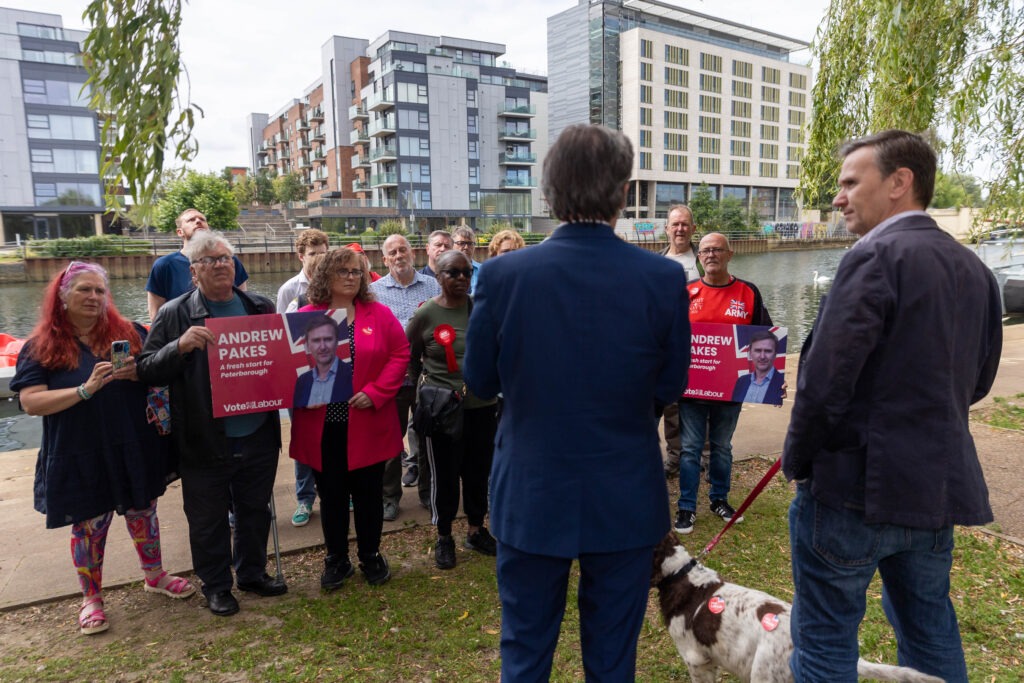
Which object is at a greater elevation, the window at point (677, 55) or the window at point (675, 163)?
the window at point (677, 55)

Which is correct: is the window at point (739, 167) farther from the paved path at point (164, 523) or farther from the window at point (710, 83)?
the paved path at point (164, 523)

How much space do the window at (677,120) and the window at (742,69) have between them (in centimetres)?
982

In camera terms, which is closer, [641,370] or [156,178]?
[641,370]

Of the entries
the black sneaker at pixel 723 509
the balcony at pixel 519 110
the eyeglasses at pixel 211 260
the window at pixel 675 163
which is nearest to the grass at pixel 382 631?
the black sneaker at pixel 723 509

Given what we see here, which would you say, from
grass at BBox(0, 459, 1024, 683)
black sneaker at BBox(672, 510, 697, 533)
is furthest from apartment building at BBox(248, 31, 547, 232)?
grass at BBox(0, 459, 1024, 683)

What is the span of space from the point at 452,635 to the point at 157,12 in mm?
3253

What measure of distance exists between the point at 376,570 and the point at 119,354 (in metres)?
1.96

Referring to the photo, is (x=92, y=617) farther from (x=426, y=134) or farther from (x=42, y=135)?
(x=426, y=134)

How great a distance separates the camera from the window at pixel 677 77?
235 ft

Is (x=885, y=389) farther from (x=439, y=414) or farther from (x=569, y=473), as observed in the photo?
(x=439, y=414)

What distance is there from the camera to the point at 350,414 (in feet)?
12.6

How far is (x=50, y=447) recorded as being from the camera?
342 centimetres

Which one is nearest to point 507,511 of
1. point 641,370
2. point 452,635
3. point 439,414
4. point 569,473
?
point 569,473

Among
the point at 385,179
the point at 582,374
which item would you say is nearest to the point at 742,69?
the point at 385,179
